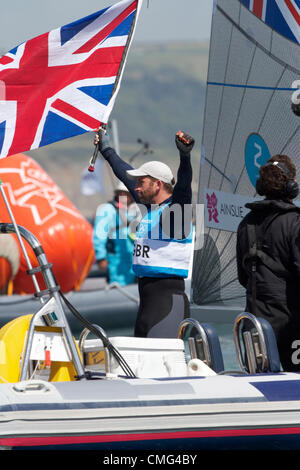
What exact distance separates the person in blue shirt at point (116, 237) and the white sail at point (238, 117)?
9.07ft

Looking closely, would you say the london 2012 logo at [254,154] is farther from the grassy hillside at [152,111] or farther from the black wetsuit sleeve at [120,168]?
the grassy hillside at [152,111]

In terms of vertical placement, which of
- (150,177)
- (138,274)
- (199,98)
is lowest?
(138,274)

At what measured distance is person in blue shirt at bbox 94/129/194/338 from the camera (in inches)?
188

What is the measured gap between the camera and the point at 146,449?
376 centimetres

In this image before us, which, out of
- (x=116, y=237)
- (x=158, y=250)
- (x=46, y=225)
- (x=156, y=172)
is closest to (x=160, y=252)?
(x=158, y=250)

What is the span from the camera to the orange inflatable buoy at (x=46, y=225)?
43.7 ft

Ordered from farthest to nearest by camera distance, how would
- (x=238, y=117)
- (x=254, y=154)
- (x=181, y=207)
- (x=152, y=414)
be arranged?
(x=238, y=117), (x=254, y=154), (x=181, y=207), (x=152, y=414)

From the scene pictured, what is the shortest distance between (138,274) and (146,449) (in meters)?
1.33

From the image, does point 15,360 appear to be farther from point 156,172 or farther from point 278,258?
point 278,258

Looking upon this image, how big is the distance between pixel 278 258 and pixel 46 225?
31.4 feet

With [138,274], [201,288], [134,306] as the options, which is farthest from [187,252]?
[134,306]

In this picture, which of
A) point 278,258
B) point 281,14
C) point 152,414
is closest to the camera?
point 152,414

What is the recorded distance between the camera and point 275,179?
4.11 m
